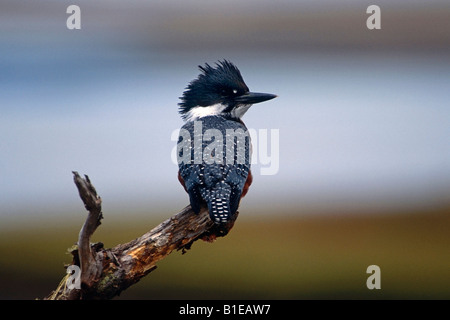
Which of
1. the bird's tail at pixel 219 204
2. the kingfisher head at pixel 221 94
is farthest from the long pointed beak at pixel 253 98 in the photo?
the bird's tail at pixel 219 204

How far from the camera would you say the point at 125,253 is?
2.51m

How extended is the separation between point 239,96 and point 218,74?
20cm

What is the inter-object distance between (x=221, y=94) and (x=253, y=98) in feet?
0.71

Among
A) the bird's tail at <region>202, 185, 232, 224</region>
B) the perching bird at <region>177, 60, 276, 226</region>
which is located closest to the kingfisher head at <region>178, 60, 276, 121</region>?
the perching bird at <region>177, 60, 276, 226</region>

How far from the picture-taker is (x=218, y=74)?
3191 millimetres

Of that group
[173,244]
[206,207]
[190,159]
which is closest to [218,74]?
[190,159]

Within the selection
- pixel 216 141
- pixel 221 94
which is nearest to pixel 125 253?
pixel 216 141

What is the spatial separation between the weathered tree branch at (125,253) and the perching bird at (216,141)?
10 centimetres

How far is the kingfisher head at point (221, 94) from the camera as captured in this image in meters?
3.20

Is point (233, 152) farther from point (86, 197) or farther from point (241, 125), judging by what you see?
point (86, 197)

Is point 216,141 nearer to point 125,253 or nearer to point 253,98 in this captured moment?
point 253,98

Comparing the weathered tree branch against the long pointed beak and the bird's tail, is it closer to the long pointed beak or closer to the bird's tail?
the bird's tail

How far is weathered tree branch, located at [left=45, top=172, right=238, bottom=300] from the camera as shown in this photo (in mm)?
2385

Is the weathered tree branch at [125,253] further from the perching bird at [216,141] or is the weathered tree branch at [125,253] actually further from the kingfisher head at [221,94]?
the kingfisher head at [221,94]
